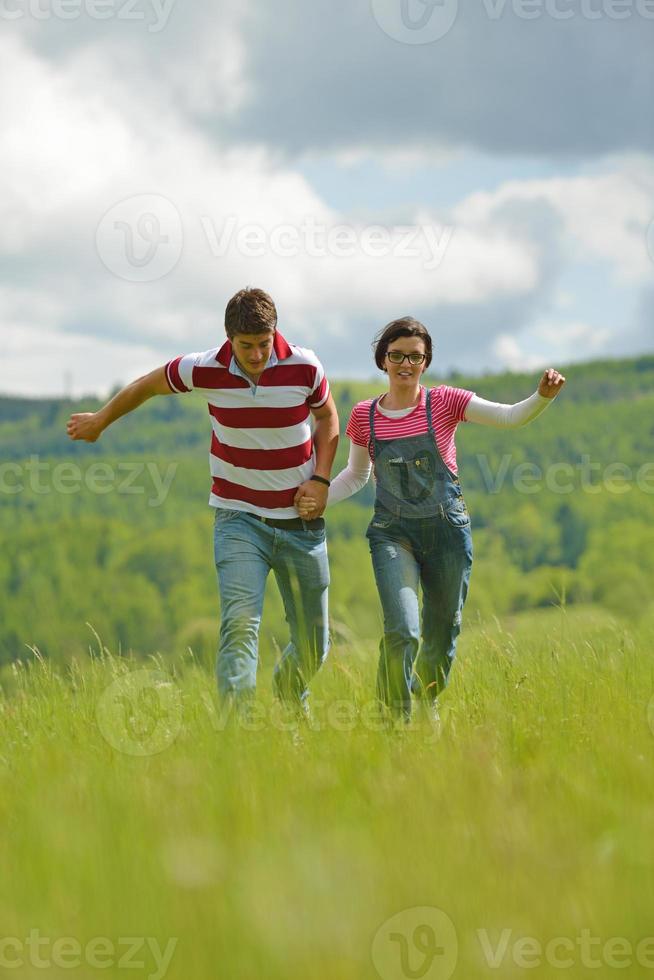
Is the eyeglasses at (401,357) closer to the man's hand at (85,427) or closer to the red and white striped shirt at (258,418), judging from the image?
the red and white striped shirt at (258,418)

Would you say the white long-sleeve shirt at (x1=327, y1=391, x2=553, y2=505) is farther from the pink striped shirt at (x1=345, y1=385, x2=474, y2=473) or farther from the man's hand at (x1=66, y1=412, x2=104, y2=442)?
the man's hand at (x1=66, y1=412, x2=104, y2=442)

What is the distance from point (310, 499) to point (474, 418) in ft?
2.84

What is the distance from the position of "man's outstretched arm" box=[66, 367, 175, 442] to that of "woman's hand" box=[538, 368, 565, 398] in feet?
5.71

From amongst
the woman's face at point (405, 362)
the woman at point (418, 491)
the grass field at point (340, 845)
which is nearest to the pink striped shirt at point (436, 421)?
the woman at point (418, 491)

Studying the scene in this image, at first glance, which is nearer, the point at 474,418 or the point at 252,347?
the point at 252,347

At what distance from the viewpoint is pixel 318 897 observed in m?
2.44

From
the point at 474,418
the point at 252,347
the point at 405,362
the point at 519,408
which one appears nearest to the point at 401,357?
the point at 405,362

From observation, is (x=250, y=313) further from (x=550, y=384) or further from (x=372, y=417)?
(x=550, y=384)

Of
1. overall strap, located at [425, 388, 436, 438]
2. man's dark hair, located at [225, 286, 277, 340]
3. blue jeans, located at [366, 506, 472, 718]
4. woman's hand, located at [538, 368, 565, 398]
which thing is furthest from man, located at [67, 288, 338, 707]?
woman's hand, located at [538, 368, 565, 398]

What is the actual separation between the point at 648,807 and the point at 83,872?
1463 millimetres

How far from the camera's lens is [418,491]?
5.23 metres

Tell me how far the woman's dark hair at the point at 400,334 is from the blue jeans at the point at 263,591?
0.90 meters

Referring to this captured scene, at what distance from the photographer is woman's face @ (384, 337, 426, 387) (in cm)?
523

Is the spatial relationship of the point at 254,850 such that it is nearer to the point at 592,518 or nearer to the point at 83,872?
the point at 83,872
